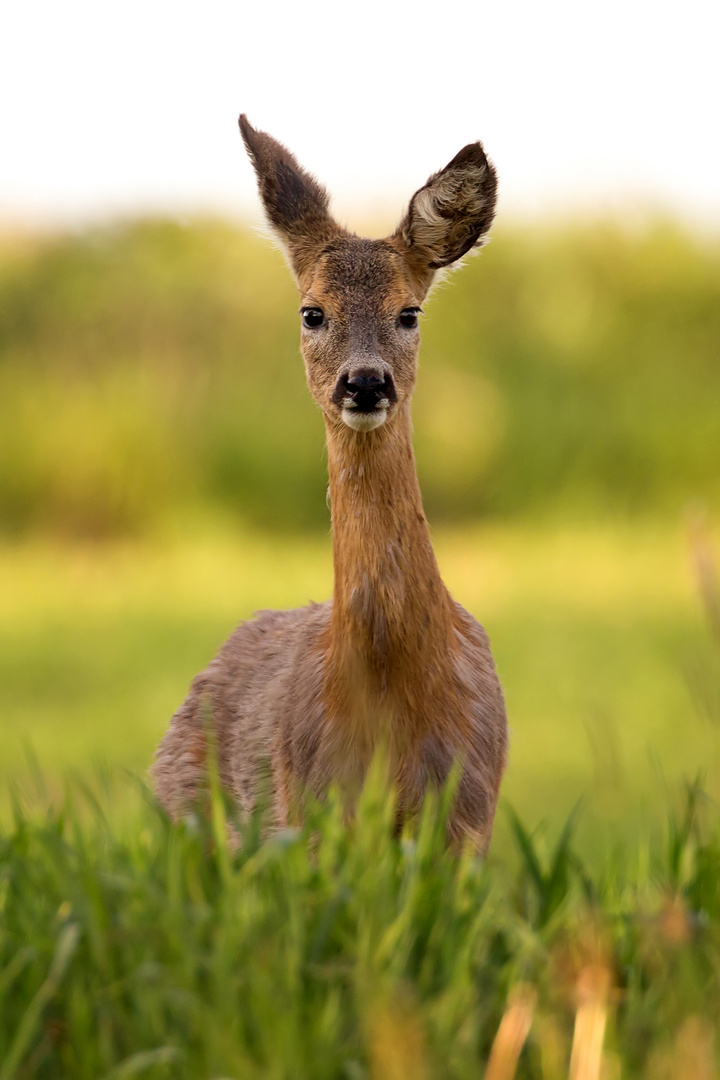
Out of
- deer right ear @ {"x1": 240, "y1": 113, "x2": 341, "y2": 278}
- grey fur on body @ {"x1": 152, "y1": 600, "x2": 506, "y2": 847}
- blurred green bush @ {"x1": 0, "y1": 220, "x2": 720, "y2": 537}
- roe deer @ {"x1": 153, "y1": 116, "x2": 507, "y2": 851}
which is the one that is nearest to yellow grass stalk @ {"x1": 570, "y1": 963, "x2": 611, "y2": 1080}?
roe deer @ {"x1": 153, "y1": 116, "x2": 507, "y2": 851}

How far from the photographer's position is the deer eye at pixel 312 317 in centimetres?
517

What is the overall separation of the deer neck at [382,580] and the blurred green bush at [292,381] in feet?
30.5

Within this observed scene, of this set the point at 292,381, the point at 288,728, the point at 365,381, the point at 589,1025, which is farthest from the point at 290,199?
the point at 292,381

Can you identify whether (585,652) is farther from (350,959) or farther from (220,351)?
(350,959)

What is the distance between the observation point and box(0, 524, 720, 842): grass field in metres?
8.99

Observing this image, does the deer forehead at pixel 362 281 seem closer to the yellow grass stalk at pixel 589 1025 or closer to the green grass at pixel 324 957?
the green grass at pixel 324 957

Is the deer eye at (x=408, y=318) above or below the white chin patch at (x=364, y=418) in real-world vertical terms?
above

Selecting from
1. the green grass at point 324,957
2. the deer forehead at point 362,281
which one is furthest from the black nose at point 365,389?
the green grass at point 324,957

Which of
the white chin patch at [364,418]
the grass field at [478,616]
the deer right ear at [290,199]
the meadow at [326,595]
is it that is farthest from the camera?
the grass field at [478,616]

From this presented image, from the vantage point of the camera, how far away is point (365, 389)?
15.3ft

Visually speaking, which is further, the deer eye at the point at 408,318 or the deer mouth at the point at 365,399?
the deer eye at the point at 408,318

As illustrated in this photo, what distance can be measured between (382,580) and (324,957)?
162cm

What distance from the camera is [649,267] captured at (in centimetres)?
1625

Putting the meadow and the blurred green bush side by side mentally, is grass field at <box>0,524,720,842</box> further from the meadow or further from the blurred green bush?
the blurred green bush
